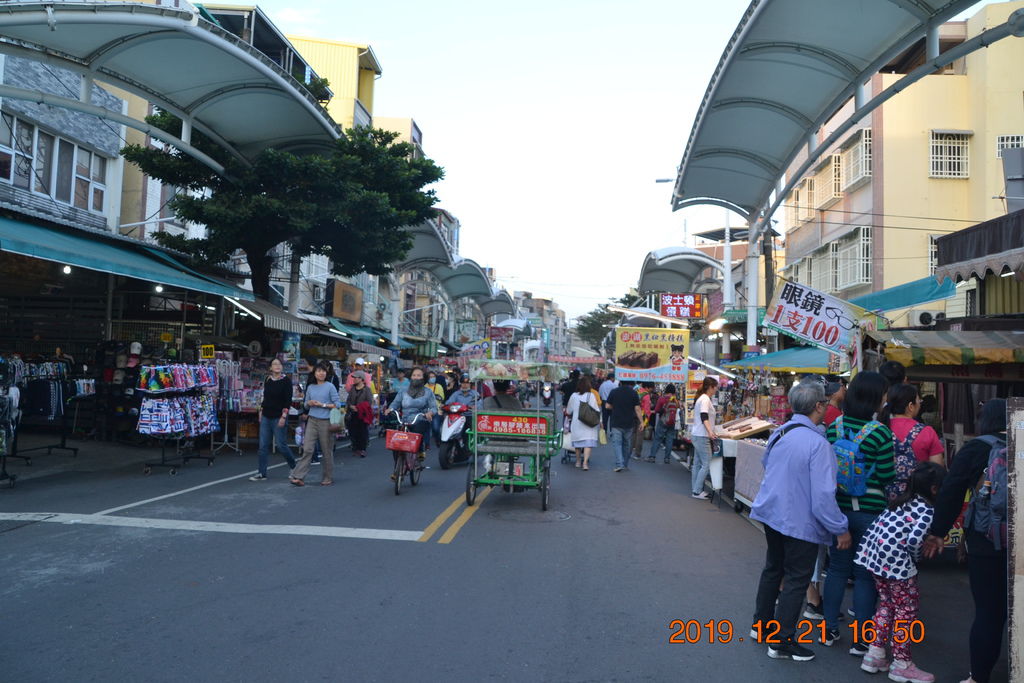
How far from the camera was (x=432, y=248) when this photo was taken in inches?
1294

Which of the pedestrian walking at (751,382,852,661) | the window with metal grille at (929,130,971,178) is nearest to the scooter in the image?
the pedestrian walking at (751,382,852,661)

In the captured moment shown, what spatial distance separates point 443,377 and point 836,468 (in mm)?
15294

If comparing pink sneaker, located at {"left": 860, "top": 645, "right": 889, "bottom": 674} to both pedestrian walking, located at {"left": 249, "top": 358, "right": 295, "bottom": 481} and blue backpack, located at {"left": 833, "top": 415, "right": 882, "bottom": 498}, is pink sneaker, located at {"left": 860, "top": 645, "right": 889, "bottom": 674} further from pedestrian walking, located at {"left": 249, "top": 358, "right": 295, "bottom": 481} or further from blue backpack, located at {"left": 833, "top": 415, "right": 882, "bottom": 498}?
pedestrian walking, located at {"left": 249, "top": 358, "right": 295, "bottom": 481}

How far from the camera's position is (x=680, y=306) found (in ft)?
119

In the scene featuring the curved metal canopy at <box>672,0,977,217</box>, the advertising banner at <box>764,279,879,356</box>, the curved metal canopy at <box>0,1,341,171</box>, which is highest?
the curved metal canopy at <box>672,0,977,217</box>

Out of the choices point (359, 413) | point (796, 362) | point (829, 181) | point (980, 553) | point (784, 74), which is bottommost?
point (980, 553)

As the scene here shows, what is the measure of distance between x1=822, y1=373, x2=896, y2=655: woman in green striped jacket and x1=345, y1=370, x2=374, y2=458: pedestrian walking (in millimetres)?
11422

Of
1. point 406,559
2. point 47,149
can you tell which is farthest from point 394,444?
point 47,149

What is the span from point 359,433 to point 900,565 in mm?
12293

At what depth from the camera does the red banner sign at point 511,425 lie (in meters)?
9.70

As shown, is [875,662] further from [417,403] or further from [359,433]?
[359,433]

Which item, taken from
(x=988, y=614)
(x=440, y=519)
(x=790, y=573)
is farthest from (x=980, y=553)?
(x=440, y=519)

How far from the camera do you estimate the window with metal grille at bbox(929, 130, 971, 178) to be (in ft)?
70.4

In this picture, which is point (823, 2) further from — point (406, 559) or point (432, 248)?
point (432, 248)
